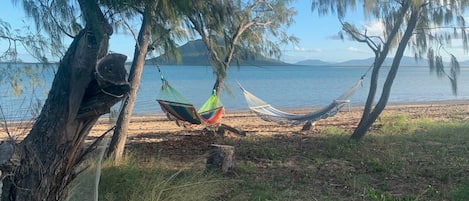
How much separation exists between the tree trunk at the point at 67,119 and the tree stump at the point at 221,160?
201 centimetres

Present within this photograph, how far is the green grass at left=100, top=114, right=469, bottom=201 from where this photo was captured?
10.1 ft

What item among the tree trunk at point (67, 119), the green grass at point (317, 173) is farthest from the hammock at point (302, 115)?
the tree trunk at point (67, 119)

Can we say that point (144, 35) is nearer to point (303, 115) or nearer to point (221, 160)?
point (221, 160)

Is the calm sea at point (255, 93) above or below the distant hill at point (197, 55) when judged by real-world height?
below

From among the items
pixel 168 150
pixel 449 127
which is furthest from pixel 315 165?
pixel 449 127

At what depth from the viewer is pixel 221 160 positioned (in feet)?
13.5

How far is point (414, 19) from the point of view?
556 centimetres

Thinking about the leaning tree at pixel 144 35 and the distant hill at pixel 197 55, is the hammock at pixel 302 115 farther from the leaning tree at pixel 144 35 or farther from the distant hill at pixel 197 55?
the leaning tree at pixel 144 35

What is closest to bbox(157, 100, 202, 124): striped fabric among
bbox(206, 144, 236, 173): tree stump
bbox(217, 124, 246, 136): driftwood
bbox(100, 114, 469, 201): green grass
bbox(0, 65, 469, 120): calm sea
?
bbox(100, 114, 469, 201): green grass

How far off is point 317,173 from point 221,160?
813 millimetres

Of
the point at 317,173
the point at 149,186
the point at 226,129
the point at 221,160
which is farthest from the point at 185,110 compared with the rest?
the point at 149,186

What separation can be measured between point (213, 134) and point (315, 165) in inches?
106

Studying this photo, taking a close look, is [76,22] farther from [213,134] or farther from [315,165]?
[213,134]

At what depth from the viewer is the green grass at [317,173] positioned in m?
3.08
